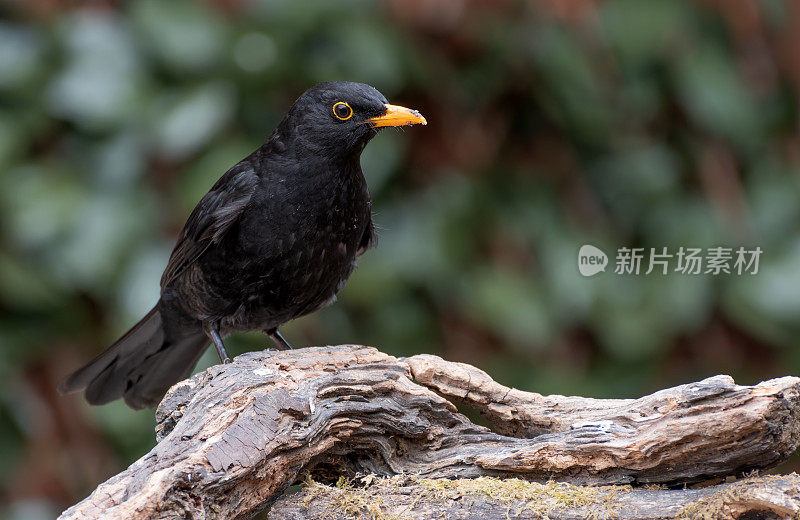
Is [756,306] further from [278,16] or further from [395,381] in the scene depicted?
[278,16]

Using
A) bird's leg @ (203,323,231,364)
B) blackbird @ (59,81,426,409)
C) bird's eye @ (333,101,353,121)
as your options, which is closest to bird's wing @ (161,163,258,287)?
blackbird @ (59,81,426,409)

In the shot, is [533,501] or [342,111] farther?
[342,111]

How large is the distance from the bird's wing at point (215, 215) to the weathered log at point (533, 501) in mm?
1116

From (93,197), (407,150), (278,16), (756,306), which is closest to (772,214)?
(756,306)

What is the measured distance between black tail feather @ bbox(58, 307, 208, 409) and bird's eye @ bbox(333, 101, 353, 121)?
1.14 metres

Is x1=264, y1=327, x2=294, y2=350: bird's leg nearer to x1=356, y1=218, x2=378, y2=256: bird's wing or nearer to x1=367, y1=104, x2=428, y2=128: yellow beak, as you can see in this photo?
x1=356, y1=218, x2=378, y2=256: bird's wing

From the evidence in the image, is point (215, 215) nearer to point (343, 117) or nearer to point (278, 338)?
point (343, 117)

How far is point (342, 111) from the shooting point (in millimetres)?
3238

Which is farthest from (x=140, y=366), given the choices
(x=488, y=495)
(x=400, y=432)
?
(x=488, y=495)

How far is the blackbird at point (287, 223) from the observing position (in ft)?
10.5

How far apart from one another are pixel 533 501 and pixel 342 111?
159 centimetres

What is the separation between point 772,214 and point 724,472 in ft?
7.31

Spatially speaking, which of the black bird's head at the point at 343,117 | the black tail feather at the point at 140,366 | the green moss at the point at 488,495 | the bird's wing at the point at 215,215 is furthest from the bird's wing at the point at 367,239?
the green moss at the point at 488,495

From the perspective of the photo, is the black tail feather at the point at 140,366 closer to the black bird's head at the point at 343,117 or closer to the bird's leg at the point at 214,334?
the bird's leg at the point at 214,334
